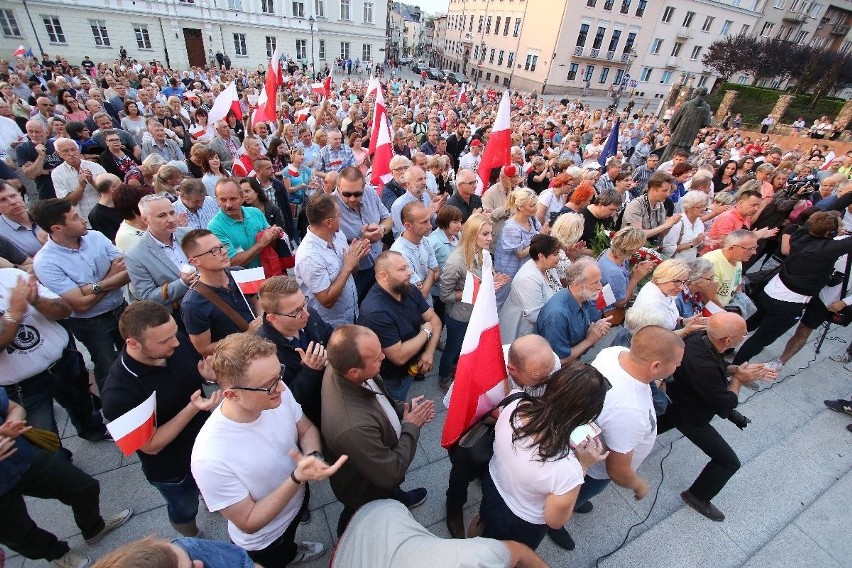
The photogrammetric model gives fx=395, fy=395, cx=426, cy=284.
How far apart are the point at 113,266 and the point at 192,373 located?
5.29ft

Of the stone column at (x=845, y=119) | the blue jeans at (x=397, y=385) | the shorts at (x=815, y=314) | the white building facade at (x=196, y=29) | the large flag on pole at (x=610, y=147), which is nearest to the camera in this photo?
the blue jeans at (x=397, y=385)

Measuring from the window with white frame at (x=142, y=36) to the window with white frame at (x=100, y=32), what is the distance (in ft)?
6.45

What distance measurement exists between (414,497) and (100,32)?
4365 centimetres

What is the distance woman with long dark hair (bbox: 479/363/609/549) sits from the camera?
80.0 inches

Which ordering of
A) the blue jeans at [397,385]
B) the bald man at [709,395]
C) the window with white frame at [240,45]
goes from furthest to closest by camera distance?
the window with white frame at [240,45], the blue jeans at [397,385], the bald man at [709,395]

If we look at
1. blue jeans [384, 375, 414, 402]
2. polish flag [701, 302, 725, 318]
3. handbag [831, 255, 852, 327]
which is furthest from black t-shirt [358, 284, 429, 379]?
handbag [831, 255, 852, 327]

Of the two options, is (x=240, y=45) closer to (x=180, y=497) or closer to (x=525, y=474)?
(x=180, y=497)

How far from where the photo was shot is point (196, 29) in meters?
34.2

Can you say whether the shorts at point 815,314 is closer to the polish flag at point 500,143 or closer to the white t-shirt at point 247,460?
the polish flag at point 500,143

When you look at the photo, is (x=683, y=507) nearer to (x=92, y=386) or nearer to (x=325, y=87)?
(x=92, y=386)

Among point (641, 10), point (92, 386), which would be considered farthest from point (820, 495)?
point (641, 10)

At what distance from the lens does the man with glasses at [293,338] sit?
248 centimetres

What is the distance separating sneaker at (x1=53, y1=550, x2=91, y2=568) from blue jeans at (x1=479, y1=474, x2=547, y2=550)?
2.61 meters

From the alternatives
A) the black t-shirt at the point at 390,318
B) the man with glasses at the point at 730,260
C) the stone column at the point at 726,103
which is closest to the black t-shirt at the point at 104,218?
the black t-shirt at the point at 390,318
